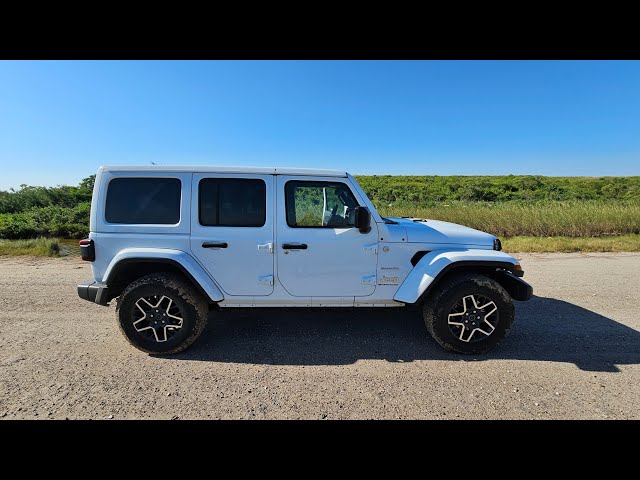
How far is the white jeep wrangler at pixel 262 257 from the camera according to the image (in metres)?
3.01

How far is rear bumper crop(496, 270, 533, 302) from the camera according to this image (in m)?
3.08

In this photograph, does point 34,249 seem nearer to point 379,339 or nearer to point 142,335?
point 142,335

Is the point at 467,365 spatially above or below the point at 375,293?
below

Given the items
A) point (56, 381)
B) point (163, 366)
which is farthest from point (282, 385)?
point (56, 381)

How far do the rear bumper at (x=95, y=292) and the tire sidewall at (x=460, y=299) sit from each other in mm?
3593

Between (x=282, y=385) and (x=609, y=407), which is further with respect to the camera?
(x=282, y=385)

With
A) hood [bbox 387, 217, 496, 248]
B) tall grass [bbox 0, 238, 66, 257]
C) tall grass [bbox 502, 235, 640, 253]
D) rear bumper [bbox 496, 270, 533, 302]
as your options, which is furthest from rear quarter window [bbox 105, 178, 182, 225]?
tall grass [bbox 502, 235, 640, 253]

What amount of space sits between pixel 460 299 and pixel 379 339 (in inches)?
40.1

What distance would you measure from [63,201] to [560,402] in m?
28.8

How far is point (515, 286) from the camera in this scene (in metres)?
3.17

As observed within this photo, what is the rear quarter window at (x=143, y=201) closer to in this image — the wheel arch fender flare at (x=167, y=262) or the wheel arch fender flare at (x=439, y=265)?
the wheel arch fender flare at (x=167, y=262)

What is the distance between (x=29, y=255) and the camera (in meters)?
7.32
